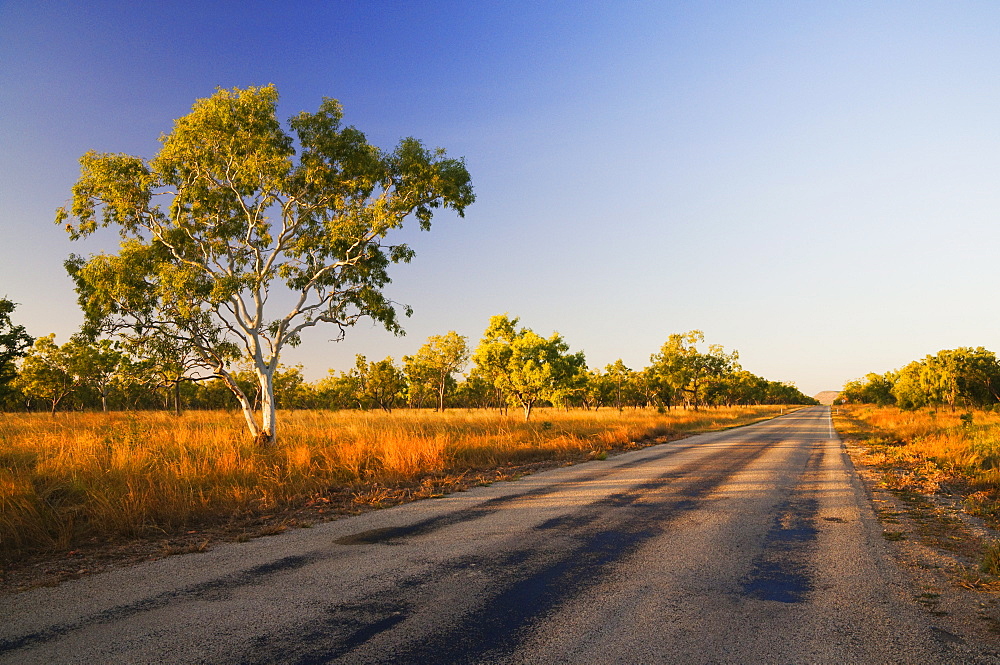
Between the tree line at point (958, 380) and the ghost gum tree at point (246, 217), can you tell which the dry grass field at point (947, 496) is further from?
the tree line at point (958, 380)

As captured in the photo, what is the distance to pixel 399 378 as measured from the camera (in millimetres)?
62375

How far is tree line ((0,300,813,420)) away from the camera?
23250 mm

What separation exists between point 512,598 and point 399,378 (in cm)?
5963

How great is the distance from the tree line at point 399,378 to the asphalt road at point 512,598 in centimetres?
1036

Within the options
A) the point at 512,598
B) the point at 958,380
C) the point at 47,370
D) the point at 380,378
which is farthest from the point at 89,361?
the point at 958,380

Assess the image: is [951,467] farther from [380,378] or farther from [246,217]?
[380,378]

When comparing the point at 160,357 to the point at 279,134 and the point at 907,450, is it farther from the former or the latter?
the point at 907,450

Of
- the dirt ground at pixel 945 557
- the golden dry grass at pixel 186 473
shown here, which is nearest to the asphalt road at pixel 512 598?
the dirt ground at pixel 945 557

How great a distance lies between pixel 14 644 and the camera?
3510 mm

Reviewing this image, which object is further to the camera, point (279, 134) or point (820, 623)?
point (279, 134)

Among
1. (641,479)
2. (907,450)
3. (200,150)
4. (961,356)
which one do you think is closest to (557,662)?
(641,479)

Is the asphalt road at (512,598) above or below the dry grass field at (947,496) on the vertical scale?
above

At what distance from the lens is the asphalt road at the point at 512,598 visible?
3.38m

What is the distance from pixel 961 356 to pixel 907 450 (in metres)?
45.1
